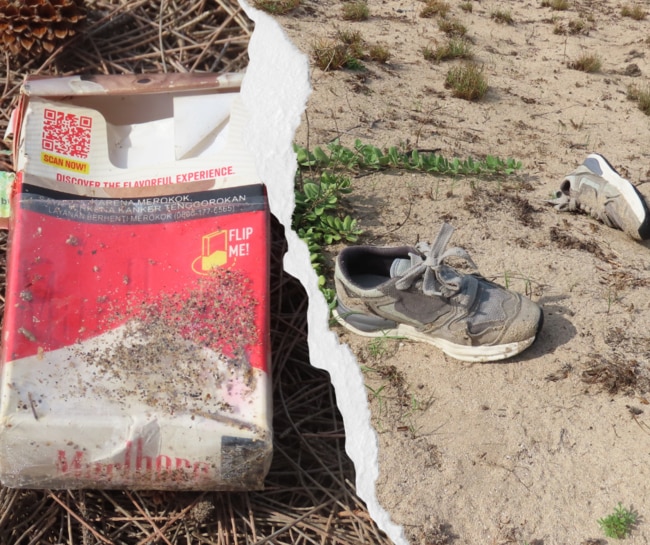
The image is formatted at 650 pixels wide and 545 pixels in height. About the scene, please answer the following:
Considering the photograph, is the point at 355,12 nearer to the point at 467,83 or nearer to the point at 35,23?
the point at 467,83

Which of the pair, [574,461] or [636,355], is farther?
[636,355]

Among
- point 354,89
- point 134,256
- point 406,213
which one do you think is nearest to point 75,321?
point 134,256

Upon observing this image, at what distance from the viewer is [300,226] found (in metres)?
2.41

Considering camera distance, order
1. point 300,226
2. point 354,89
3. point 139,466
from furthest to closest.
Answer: point 354,89 < point 300,226 < point 139,466

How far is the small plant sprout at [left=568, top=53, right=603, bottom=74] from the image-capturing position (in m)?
3.81

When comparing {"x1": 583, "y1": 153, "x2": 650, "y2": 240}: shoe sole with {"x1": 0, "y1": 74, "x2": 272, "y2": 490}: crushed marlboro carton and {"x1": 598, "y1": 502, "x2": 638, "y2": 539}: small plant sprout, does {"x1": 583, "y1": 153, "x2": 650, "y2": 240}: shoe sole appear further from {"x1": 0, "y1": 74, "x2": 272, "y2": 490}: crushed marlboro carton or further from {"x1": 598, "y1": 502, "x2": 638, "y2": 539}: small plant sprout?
{"x1": 0, "y1": 74, "x2": 272, "y2": 490}: crushed marlboro carton

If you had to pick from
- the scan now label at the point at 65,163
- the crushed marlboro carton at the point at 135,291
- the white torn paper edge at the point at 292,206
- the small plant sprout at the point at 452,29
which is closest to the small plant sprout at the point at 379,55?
the small plant sprout at the point at 452,29

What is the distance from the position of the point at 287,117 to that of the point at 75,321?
104cm

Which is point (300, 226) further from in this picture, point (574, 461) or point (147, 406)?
point (574, 461)

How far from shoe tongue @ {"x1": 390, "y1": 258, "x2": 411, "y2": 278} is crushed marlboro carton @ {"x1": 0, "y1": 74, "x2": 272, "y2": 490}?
1.21 ft

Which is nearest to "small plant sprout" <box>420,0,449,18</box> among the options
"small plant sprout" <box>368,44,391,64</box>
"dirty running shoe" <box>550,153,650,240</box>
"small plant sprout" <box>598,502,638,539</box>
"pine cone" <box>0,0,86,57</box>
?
"small plant sprout" <box>368,44,391,64</box>

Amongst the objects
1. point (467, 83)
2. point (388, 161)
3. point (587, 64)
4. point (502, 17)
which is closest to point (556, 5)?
point (502, 17)

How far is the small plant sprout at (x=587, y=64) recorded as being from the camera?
3.81 metres

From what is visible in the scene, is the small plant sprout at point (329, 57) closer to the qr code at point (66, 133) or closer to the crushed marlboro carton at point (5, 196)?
the qr code at point (66, 133)
